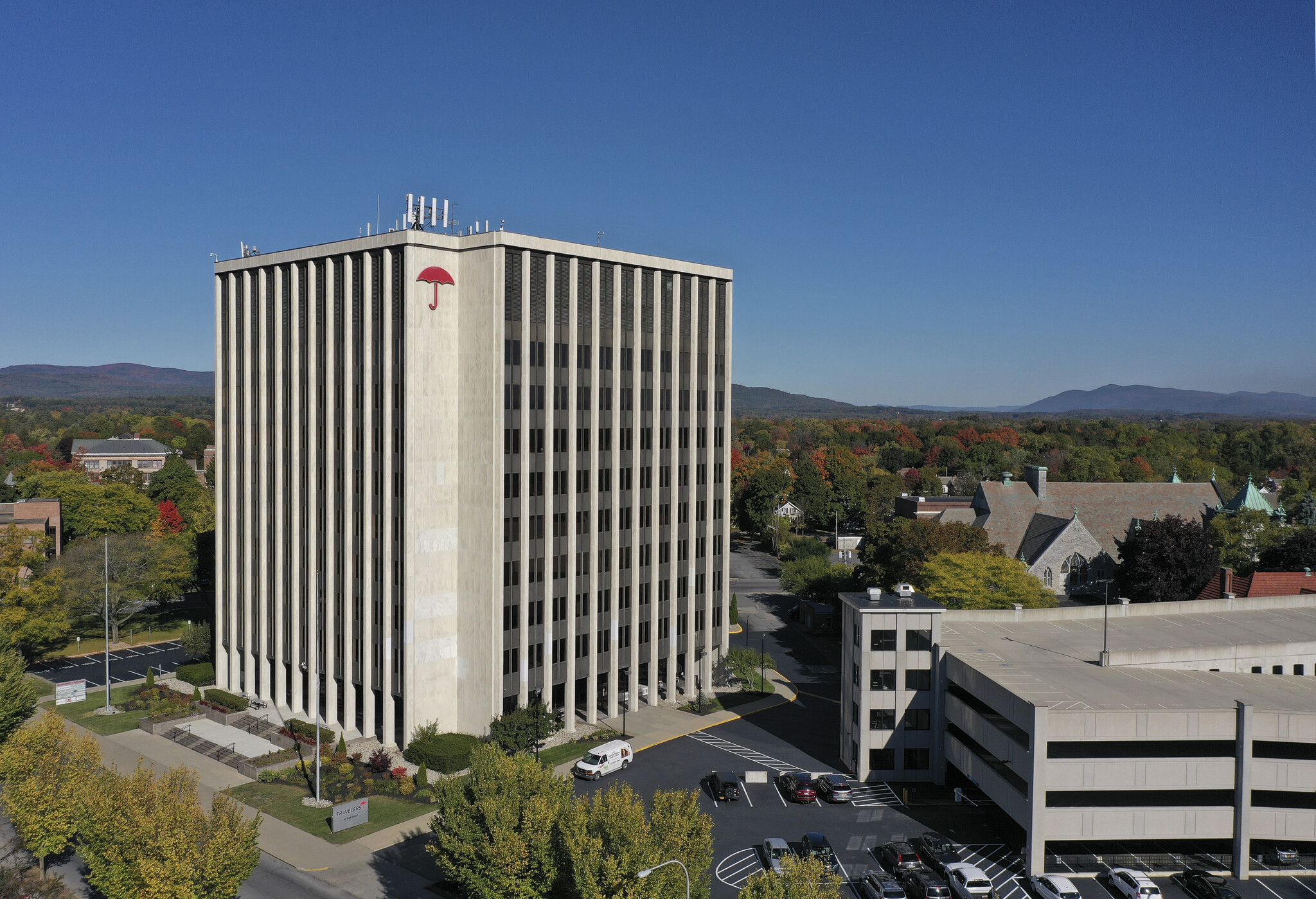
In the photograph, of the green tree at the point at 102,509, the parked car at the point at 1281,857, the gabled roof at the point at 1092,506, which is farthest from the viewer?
the gabled roof at the point at 1092,506

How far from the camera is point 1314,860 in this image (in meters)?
44.3

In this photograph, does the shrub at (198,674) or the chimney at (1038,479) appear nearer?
the shrub at (198,674)

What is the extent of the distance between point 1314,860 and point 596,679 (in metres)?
43.2

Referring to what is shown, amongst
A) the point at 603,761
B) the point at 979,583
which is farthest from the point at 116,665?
the point at 979,583

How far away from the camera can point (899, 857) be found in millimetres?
43438

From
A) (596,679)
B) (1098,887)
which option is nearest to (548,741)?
(596,679)

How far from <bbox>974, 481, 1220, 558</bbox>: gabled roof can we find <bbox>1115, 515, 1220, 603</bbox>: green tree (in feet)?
56.2

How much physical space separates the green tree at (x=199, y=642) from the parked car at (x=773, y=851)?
55.8m

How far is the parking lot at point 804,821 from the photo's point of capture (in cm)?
4244

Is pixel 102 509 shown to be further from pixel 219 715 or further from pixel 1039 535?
pixel 1039 535

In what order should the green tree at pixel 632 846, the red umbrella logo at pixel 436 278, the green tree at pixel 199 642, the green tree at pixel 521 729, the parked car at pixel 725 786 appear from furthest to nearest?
the green tree at pixel 199 642, the red umbrella logo at pixel 436 278, the green tree at pixel 521 729, the parked car at pixel 725 786, the green tree at pixel 632 846

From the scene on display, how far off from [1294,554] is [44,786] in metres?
108

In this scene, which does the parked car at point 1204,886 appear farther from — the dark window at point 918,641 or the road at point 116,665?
the road at point 116,665

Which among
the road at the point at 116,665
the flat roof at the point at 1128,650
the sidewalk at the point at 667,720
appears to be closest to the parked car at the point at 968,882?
the flat roof at the point at 1128,650
